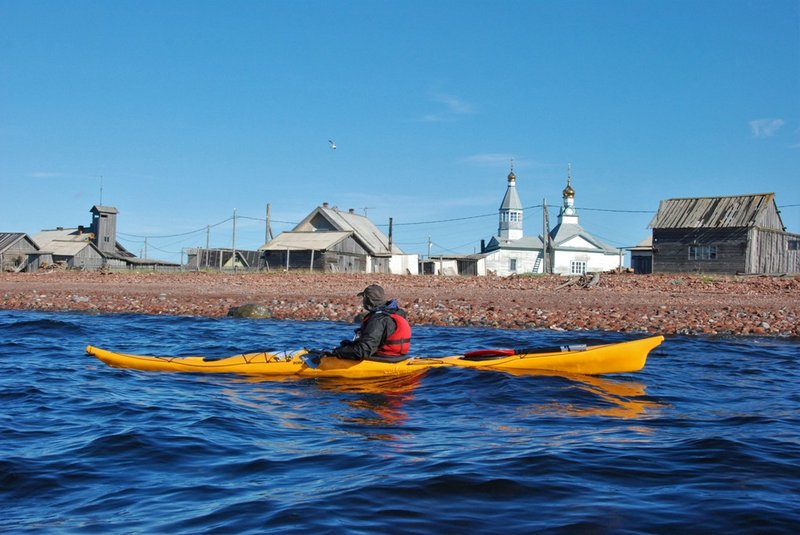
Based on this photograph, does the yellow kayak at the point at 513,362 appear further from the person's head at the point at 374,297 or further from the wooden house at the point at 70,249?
the wooden house at the point at 70,249

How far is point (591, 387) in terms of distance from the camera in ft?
31.1

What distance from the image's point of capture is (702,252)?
38188 mm

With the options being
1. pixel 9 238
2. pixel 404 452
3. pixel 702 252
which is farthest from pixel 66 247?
pixel 404 452

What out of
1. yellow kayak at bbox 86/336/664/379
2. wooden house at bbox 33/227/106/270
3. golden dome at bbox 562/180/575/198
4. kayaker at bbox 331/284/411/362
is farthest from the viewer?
golden dome at bbox 562/180/575/198

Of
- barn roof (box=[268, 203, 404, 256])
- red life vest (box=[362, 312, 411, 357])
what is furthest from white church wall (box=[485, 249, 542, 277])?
red life vest (box=[362, 312, 411, 357])

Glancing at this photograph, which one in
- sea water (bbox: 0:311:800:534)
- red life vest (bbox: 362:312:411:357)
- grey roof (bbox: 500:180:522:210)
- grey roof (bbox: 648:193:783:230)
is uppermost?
grey roof (bbox: 500:180:522:210)

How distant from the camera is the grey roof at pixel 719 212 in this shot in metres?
37.4

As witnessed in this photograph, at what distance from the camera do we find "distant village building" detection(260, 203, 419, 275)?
45.2 metres

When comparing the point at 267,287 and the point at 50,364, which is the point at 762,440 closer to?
the point at 50,364

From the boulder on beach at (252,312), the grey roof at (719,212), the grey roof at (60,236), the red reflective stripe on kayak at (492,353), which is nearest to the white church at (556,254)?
the grey roof at (719,212)

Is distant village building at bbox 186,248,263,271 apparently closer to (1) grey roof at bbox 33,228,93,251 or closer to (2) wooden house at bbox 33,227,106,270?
(2) wooden house at bbox 33,227,106,270

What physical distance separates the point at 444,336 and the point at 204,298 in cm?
987

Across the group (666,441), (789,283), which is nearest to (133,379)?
(666,441)

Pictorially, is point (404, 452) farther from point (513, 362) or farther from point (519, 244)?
point (519, 244)
